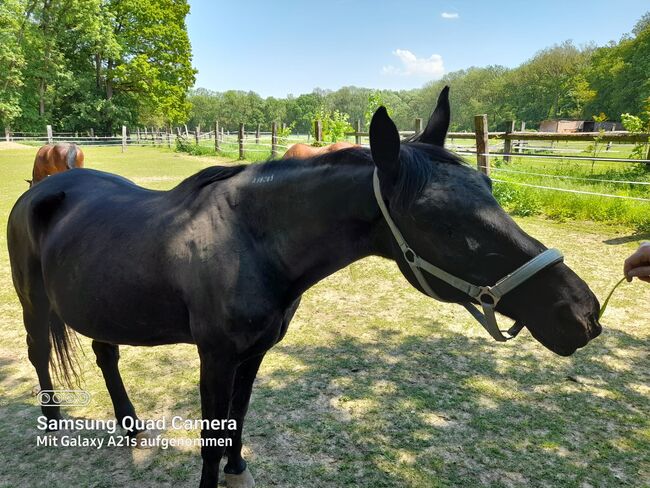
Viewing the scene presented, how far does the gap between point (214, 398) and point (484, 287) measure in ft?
4.20

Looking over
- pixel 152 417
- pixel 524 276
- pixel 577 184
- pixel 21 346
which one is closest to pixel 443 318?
pixel 152 417

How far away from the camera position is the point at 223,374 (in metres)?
1.82

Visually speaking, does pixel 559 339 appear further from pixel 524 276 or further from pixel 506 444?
pixel 506 444

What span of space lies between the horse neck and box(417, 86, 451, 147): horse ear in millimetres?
368

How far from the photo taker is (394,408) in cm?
295

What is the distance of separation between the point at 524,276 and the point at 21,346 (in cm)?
432

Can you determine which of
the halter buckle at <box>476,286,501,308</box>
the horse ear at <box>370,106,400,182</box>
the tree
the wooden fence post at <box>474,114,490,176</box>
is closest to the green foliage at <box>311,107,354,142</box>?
the wooden fence post at <box>474,114,490,176</box>

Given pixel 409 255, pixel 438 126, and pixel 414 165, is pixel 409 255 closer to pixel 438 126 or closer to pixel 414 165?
pixel 414 165

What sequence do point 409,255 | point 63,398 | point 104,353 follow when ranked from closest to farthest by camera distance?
point 409,255 < point 104,353 < point 63,398

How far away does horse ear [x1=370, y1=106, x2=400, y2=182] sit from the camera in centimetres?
136

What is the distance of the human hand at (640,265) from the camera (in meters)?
1.72

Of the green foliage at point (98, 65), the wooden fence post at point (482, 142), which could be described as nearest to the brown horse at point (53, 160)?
the wooden fence post at point (482, 142)

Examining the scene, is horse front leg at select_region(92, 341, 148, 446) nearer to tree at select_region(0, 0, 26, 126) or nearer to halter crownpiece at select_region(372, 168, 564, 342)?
halter crownpiece at select_region(372, 168, 564, 342)

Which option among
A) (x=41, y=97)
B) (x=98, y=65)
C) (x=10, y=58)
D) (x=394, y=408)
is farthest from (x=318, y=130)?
(x=41, y=97)
